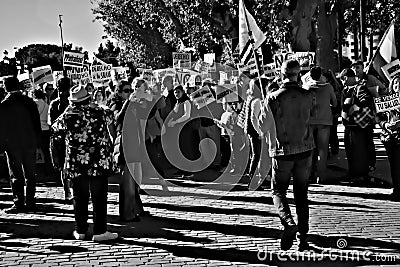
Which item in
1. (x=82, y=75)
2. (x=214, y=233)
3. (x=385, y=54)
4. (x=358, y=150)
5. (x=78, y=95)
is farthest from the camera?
(x=82, y=75)

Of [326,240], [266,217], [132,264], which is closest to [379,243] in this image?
[326,240]

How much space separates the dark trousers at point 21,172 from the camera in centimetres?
970

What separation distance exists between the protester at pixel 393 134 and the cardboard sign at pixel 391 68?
71cm

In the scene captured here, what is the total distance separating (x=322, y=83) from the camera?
10.9m

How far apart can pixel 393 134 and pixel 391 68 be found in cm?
135

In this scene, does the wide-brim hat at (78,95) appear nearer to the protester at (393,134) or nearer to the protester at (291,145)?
the protester at (291,145)

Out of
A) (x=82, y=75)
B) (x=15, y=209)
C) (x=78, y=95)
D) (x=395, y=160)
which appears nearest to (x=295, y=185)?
(x=78, y=95)

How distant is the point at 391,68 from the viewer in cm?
1028

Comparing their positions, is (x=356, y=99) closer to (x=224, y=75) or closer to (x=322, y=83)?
(x=322, y=83)

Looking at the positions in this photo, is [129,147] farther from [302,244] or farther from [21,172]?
[302,244]

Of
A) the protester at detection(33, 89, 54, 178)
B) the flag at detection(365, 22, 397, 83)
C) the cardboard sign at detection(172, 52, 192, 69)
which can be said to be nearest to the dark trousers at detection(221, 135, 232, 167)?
the protester at detection(33, 89, 54, 178)

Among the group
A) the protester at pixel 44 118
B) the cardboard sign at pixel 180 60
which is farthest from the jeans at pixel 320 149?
the cardboard sign at pixel 180 60

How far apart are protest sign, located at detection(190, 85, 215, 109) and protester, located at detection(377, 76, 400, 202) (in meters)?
3.82

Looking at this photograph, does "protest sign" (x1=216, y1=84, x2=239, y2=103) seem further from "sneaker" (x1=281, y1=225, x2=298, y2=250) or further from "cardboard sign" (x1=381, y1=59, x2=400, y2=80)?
"sneaker" (x1=281, y1=225, x2=298, y2=250)
